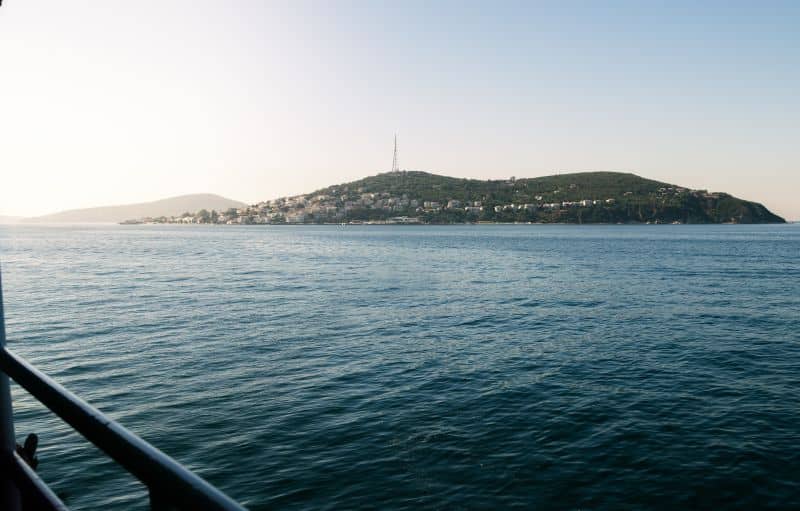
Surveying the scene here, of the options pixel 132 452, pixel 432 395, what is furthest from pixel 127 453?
pixel 432 395

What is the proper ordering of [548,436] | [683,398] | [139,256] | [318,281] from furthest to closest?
1. [139,256]
2. [318,281]
3. [683,398]
4. [548,436]

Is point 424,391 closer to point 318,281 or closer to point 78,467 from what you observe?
point 78,467

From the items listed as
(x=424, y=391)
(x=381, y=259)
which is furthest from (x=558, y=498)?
(x=381, y=259)

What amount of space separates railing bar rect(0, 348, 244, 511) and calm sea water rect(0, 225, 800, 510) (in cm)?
1116

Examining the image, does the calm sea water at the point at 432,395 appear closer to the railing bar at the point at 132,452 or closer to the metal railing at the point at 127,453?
the metal railing at the point at 127,453

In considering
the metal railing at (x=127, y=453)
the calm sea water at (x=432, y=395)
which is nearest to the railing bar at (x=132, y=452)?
the metal railing at (x=127, y=453)

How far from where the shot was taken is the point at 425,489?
42.8 feet

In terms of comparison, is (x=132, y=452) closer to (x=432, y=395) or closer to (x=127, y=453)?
(x=127, y=453)

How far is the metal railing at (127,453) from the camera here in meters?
1.48

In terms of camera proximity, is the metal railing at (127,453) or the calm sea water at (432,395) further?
the calm sea water at (432,395)

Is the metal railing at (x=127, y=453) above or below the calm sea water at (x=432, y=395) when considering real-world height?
above

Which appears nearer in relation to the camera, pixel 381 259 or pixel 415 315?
pixel 415 315

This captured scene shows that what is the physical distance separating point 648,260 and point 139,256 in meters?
85.1

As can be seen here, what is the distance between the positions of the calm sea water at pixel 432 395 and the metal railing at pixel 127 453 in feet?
35.8
